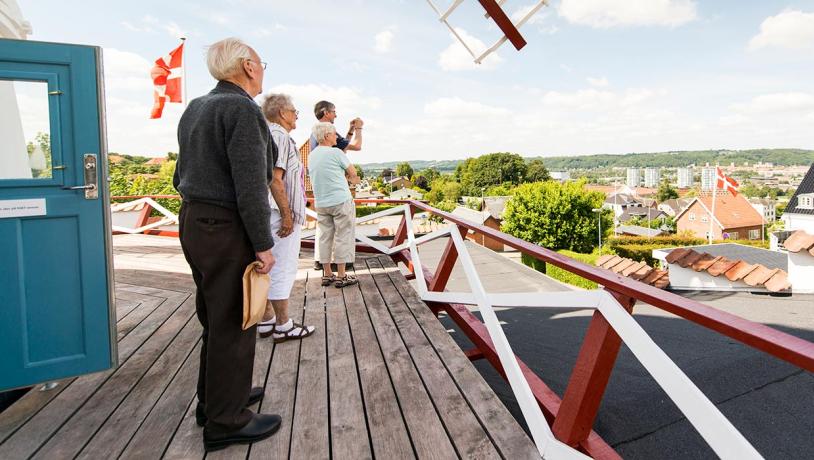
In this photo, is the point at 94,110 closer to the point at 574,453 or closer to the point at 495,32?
the point at 574,453

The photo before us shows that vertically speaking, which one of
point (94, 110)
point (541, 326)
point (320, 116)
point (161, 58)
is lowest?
point (541, 326)

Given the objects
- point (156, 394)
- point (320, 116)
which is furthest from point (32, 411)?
point (320, 116)

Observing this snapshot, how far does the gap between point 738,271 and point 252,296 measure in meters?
9.17

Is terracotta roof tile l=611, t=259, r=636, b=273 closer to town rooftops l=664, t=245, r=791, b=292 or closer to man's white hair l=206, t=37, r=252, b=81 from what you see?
town rooftops l=664, t=245, r=791, b=292

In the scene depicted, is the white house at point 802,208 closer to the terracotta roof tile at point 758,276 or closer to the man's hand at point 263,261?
the terracotta roof tile at point 758,276

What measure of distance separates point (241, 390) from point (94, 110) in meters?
1.40

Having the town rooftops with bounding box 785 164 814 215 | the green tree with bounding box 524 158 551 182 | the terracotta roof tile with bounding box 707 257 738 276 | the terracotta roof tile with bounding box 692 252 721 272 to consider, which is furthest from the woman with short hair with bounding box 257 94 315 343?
the green tree with bounding box 524 158 551 182

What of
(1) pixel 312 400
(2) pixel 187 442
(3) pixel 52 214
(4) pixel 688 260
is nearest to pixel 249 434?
(2) pixel 187 442

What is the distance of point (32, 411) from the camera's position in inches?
70.6

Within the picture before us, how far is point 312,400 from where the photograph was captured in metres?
1.84

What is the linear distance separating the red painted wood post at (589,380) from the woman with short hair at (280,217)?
1.56 m

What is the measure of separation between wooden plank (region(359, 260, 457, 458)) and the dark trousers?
0.65m

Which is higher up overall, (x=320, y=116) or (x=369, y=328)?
(x=320, y=116)

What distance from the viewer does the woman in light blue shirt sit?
3.30 m
